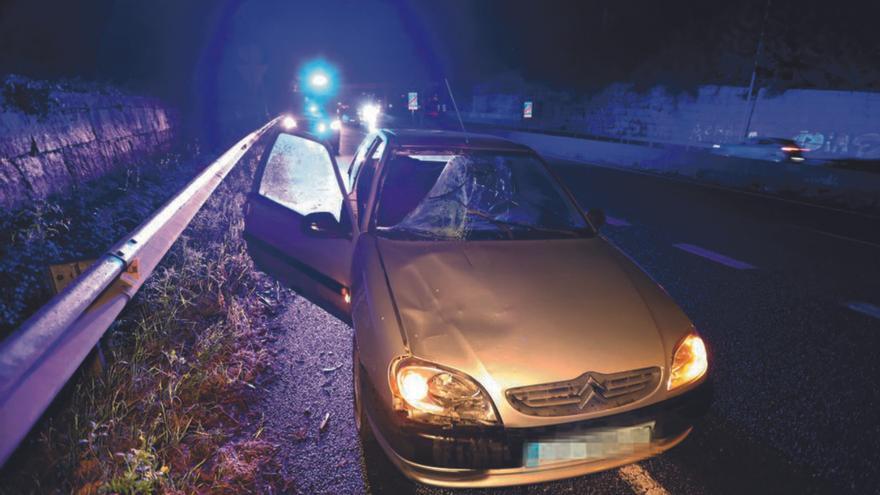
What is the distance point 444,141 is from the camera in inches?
136

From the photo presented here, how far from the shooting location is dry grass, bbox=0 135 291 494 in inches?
76.4

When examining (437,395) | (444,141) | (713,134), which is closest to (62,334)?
(437,395)

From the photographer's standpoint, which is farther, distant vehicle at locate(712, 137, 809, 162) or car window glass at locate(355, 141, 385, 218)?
distant vehicle at locate(712, 137, 809, 162)

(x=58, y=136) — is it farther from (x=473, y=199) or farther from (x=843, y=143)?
(x=843, y=143)

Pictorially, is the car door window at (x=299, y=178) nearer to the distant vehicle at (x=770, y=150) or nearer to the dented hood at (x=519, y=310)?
the dented hood at (x=519, y=310)

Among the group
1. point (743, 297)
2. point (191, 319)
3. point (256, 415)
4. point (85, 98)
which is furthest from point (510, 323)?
point (85, 98)

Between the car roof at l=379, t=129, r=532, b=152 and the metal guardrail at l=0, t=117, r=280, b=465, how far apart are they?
1771 millimetres

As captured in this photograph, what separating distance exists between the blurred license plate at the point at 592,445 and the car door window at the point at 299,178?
290 cm

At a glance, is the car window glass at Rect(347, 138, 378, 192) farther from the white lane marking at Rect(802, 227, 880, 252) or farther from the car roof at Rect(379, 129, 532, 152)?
the white lane marking at Rect(802, 227, 880, 252)

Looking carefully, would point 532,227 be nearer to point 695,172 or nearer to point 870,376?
point 870,376

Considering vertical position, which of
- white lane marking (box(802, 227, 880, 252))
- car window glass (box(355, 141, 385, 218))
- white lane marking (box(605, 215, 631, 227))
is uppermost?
car window glass (box(355, 141, 385, 218))

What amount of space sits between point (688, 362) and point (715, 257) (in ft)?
14.6

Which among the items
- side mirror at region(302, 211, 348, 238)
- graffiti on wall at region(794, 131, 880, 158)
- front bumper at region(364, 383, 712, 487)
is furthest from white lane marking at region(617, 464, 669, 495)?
graffiti on wall at region(794, 131, 880, 158)

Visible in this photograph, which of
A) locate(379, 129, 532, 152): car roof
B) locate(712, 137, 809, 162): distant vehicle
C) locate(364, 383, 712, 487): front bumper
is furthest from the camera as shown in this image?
locate(712, 137, 809, 162): distant vehicle
